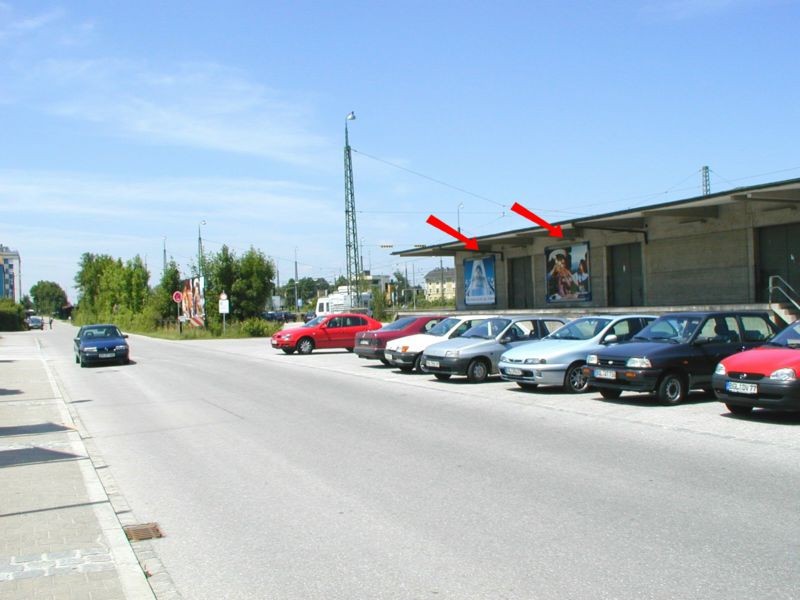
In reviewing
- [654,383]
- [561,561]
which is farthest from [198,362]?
[561,561]

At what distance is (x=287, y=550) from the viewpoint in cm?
570

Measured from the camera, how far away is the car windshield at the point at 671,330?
542 inches

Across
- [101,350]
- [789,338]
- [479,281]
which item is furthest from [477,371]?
[479,281]

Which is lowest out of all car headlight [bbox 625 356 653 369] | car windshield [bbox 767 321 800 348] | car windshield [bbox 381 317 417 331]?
car headlight [bbox 625 356 653 369]

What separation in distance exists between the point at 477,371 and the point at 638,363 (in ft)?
17.5

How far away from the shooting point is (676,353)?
43.5ft

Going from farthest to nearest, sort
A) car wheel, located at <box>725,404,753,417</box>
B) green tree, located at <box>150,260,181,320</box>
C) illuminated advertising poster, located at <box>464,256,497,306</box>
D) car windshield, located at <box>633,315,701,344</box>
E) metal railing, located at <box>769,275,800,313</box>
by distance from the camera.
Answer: green tree, located at <box>150,260,181,320</box>
illuminated advertising poster, located at <box>464,256,497,306</box>
metal railing, located at <box>769,275,800,313</box>
car windshield, located at <box>633,315,701,344</box>
car wheel, located at <box>725,404,753,417</box>

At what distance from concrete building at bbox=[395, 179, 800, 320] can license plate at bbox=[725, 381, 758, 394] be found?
11701 mm

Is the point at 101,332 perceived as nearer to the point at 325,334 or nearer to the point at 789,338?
the point at 325,334

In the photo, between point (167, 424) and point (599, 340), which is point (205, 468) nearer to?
point (167, 424)

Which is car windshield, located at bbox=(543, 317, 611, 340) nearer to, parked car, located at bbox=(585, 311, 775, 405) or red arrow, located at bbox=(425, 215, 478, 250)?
parked car, located at bbox=(585, 311, 775, 405)

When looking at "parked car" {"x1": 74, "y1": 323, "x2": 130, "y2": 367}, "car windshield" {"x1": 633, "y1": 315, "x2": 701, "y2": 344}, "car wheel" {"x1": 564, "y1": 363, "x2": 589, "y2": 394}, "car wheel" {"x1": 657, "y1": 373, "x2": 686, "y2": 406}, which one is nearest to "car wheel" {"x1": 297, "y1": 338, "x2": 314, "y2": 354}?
"parked car" {"x1": 74, "y1": 323, "x2": 130, "y2": 367}

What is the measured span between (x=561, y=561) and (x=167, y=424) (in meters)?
8.68

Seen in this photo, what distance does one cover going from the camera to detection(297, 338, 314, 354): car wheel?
3089 cm
